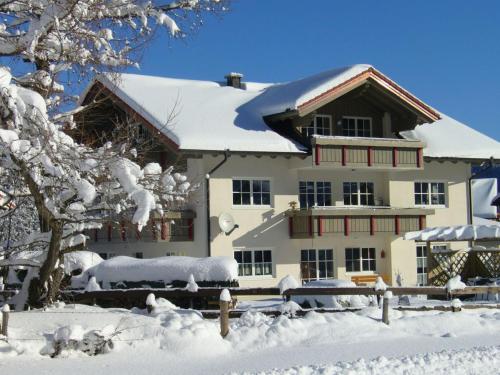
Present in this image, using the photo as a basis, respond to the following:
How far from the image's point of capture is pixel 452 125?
Result: 36906 millimetres

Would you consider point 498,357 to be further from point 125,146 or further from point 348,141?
point 348,141

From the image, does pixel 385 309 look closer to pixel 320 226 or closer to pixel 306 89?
pixel 320 226

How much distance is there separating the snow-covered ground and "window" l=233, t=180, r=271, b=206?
13.2m

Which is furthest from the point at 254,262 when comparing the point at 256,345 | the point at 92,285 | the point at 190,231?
the point at 256,345

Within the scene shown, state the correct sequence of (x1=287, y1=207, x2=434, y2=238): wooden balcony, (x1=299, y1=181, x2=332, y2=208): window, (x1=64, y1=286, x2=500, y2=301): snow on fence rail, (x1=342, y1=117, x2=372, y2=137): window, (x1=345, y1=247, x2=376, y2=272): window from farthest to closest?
(x1=342, y1=117, x2=372, y2=137): window < (x1=345, y1=247, x2=376, y2=272): window < (x1=299, y1=181, x2=332, y2=208): window < (x1=287, y1=207, x2=434, y2=238): wooden balcony < (x1=64, y1=286, x2=500, y2=301): snow on fence rail

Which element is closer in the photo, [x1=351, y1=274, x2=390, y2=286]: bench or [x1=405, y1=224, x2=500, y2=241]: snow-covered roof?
[x1=405, y1=224, x2=500, y2=241]: snow-covered roof

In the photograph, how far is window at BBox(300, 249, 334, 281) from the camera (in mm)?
30750

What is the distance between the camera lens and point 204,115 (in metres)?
30.3

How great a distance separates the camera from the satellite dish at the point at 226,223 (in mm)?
28562

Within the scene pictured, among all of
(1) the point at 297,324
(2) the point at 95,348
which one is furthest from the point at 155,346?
(1) the point at 297,324

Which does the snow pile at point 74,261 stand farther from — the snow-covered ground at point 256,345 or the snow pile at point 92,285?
the snow-covered ground at point 256,345

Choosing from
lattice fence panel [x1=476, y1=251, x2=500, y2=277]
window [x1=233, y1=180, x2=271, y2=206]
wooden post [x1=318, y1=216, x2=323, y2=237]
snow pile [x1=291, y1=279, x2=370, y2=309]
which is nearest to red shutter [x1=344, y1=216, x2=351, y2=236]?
wooden post [x1=318, y1=216, x2=323, y2=237]

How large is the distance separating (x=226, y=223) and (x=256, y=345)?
14.6 meters

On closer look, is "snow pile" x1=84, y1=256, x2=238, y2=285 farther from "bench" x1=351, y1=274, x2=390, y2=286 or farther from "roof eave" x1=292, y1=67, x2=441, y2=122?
"bench" x1=351, y1=274, x2=390, y2=286
